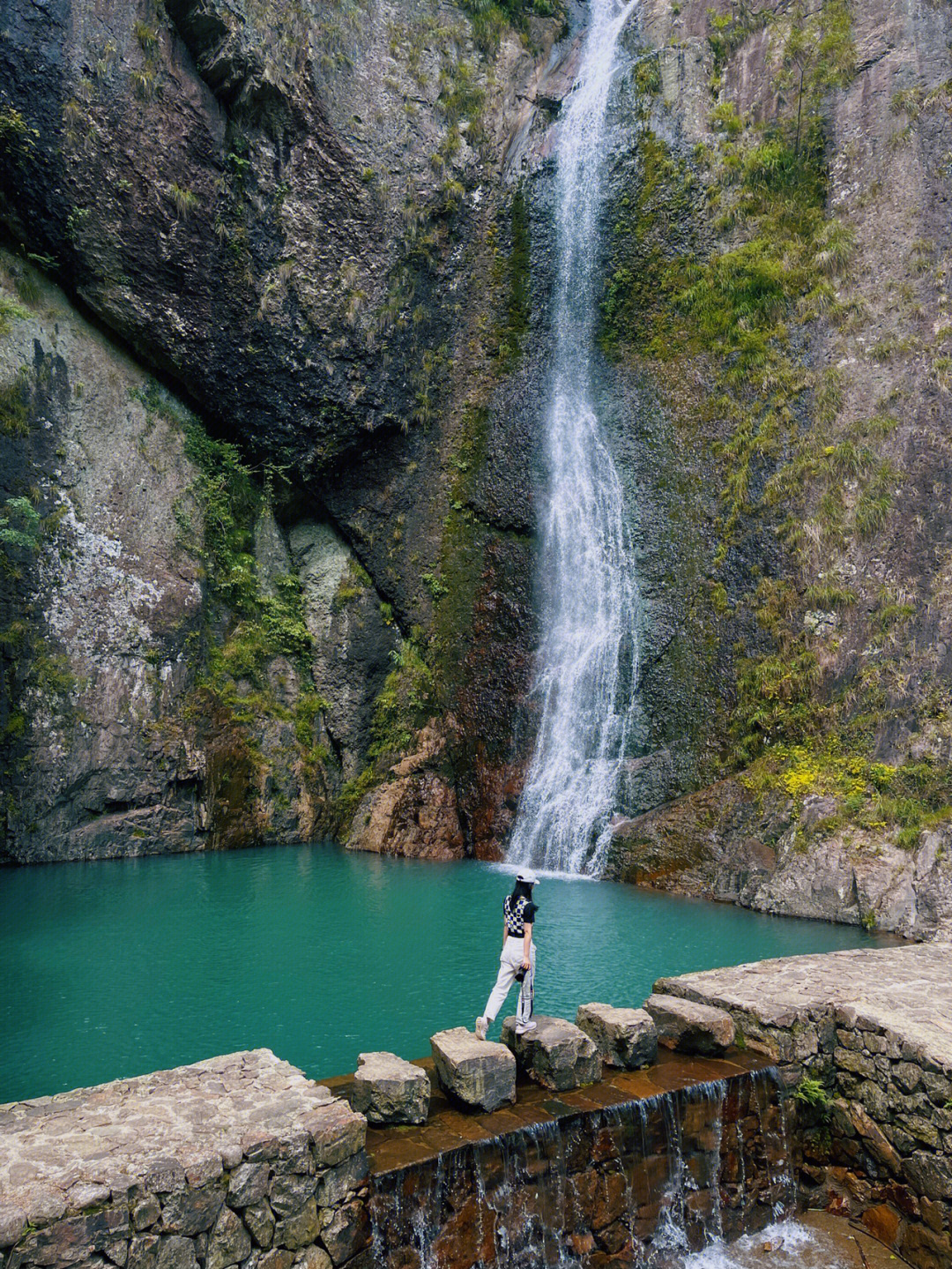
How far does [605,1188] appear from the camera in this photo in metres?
5.68

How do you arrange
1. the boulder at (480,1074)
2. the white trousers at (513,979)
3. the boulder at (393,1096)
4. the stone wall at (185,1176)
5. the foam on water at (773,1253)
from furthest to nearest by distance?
the white trousers at (513,979)
the foam on water at (773,1253)
the boulder at (480,1074)
the boulder at (393,1096)
the stone wall at (185,1176)

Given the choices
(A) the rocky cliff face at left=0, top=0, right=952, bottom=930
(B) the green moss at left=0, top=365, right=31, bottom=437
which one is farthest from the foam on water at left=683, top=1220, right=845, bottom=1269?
(B) the green moss at left=0, top=365, right=31, bottom=437

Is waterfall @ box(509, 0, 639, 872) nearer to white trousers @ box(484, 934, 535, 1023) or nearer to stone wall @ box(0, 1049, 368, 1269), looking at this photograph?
white trousers @ box(484, 934, 535, 1023)

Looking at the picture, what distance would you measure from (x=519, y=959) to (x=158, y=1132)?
268 centimetres

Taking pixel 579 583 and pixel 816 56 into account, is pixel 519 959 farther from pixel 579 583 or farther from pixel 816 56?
pixel 816 56

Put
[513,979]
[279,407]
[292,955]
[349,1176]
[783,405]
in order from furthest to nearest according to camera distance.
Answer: [279,407]
[783,405]
[292,955]
[513,979]
[349,1176]

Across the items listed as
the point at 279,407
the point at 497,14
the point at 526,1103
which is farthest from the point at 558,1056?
the point at 497,14

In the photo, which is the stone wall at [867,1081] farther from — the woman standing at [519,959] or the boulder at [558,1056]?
the woman standing at [519,959]

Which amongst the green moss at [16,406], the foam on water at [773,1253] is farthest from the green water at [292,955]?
the green moss at [16,406]

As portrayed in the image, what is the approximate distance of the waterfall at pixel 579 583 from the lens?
16.9m

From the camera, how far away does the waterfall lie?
1691cm

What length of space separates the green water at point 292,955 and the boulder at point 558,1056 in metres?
1.53

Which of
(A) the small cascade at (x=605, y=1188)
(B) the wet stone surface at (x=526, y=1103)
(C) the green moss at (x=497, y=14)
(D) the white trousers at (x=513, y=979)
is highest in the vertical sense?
(C) the green moss at (x=497, y=14)

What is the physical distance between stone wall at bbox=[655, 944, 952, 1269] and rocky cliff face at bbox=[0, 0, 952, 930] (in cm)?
637
